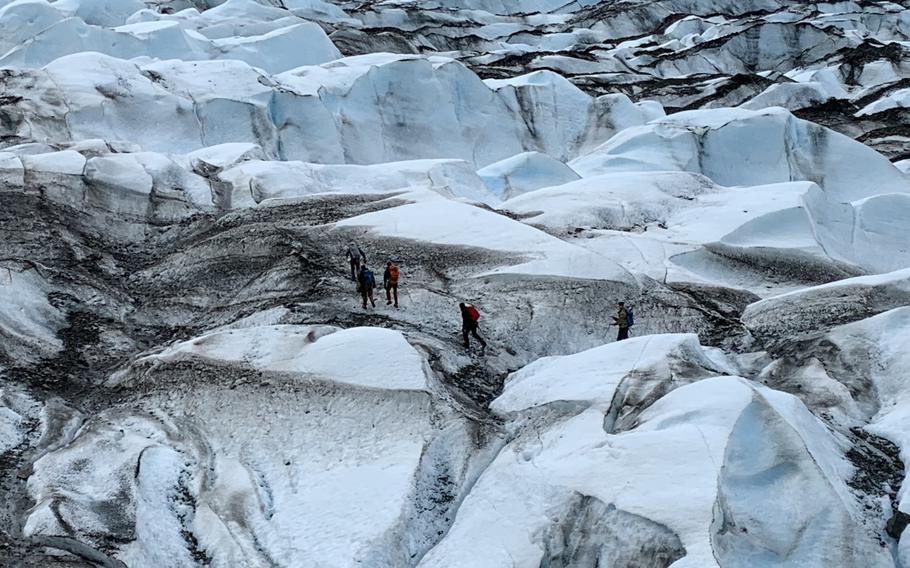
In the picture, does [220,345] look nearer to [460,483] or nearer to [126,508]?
[126,508]

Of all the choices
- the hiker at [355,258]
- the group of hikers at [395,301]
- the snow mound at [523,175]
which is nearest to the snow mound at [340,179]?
the snow mound at [523,175]

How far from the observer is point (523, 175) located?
108ft

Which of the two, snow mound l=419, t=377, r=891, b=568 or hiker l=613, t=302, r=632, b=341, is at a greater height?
snow mound l=419, t=377, r=891, b=568

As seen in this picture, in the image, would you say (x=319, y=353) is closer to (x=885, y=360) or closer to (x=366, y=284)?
(x=366, y=284)

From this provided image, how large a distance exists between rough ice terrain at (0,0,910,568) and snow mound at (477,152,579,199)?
0.11m

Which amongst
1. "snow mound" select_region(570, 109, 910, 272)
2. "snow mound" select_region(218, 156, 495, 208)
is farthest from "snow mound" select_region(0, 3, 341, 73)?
"snow mound" select_region(218, 156, 495, 208)

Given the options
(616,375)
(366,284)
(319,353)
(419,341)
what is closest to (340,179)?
(366,284)

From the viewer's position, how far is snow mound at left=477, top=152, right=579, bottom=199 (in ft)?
107

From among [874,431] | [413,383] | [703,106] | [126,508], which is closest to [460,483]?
[413,383]

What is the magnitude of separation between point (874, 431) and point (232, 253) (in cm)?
1355

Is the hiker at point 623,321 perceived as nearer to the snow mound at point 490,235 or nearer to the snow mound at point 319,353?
the snow mound at point 490,235

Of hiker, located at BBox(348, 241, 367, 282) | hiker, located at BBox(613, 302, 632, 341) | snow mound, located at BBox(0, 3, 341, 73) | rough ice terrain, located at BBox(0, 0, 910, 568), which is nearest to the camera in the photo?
rough ice terrain, located at BBox(0, 0, 910, 568)

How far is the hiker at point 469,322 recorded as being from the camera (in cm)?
1684

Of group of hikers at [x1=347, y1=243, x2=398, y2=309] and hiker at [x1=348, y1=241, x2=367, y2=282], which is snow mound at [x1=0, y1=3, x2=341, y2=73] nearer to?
hiker at [x1=348, y1=241, x2=367, y2=282]
